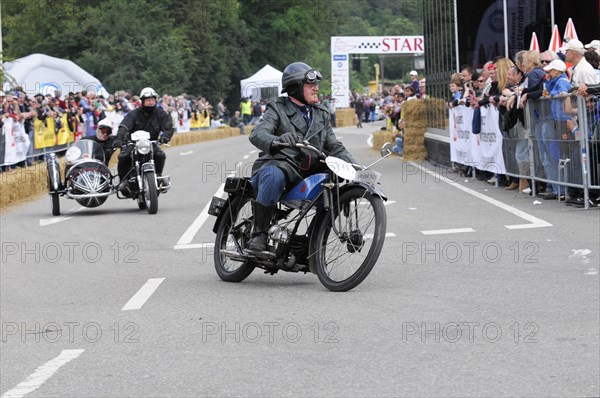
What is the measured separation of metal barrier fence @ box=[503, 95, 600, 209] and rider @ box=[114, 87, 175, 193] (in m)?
4.99

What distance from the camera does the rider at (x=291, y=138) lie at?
936cm

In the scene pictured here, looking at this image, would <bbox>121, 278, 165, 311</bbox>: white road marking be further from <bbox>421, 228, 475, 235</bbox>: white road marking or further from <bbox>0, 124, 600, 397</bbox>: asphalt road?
<bbox>421, 228, 475, 235</bbox>: white road marking

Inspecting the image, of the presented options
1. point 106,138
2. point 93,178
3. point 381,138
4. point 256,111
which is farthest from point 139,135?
point 256,111

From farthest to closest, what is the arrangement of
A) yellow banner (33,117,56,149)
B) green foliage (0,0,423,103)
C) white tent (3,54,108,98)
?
green foliage (0,0,423,103), white tent (3,54,108,98), yellow banner (33,117,56,149)

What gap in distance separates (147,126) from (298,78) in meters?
9.02

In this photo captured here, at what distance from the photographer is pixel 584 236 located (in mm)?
12266

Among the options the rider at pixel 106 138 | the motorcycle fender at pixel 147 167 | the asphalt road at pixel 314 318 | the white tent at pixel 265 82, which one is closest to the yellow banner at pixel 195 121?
the white tent at pixel 265 82

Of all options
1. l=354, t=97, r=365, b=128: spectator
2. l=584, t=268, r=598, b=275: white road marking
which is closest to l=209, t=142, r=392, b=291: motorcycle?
l=584, t=268, r=598, b=275: white road marking

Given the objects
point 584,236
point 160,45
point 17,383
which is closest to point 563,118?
point 584,236

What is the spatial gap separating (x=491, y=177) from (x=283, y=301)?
40.8 feet

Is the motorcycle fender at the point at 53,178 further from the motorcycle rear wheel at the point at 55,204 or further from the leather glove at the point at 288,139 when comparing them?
the leather glove at the point at 288,139

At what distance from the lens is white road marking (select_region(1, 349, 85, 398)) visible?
250 inches

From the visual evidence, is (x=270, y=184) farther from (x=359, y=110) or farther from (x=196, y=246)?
(x=359, y=110)

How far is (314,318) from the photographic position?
810 centimetres
